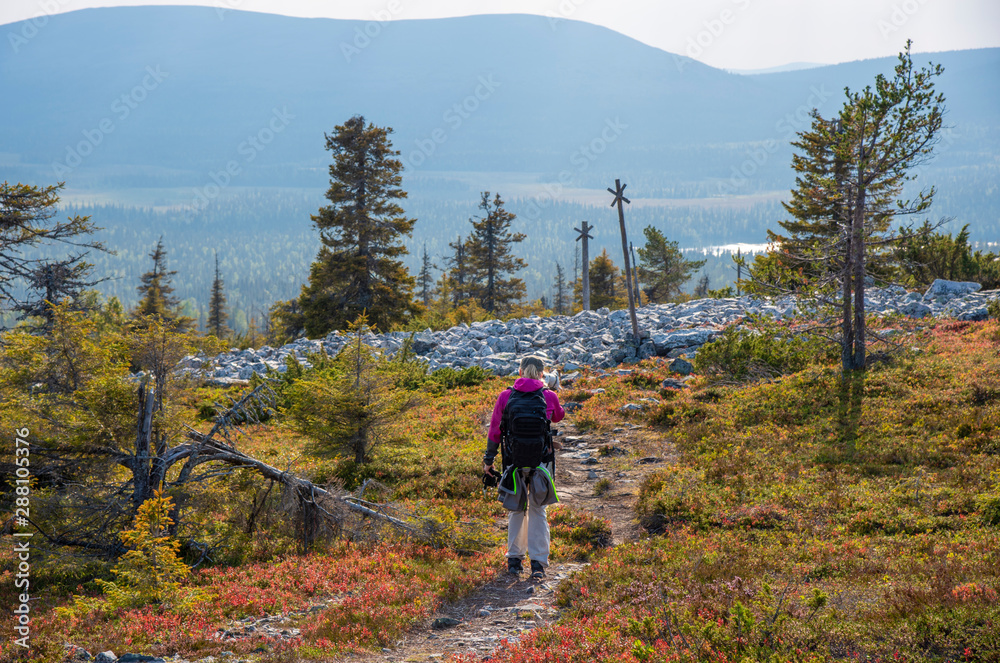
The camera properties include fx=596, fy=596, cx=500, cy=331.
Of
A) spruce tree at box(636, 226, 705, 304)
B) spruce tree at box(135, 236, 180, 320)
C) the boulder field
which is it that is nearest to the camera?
the boulder field

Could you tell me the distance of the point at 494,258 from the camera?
54.5m

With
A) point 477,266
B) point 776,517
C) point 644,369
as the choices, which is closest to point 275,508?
point 776,517

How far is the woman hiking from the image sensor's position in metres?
7.40

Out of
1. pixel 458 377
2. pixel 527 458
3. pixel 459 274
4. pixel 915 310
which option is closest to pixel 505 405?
pixel 527 458

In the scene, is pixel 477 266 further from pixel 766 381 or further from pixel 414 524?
pixel 414 524

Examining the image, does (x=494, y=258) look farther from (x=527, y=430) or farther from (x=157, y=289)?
(x=527, y=430)

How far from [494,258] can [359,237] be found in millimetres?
20228

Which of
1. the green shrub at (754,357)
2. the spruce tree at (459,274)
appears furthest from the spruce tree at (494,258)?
the green shrub at (754,357)

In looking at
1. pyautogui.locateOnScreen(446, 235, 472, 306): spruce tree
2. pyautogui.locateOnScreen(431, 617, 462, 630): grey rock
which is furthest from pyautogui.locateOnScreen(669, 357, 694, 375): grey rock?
pyautogui.locateOnScreen(446, 235, 472, 306): spruce tree

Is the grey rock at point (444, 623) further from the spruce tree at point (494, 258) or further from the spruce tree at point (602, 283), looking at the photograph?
the spruce tree at point (602, 283)

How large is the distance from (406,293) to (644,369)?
19.2 m

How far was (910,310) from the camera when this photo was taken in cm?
2427

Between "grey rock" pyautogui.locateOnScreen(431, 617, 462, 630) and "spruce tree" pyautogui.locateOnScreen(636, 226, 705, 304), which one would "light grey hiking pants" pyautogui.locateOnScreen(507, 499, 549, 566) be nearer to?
"grey rock" pyautogui.locateOnScreen(431, 617, 462, 630)

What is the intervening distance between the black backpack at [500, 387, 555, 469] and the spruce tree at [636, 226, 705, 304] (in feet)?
167
